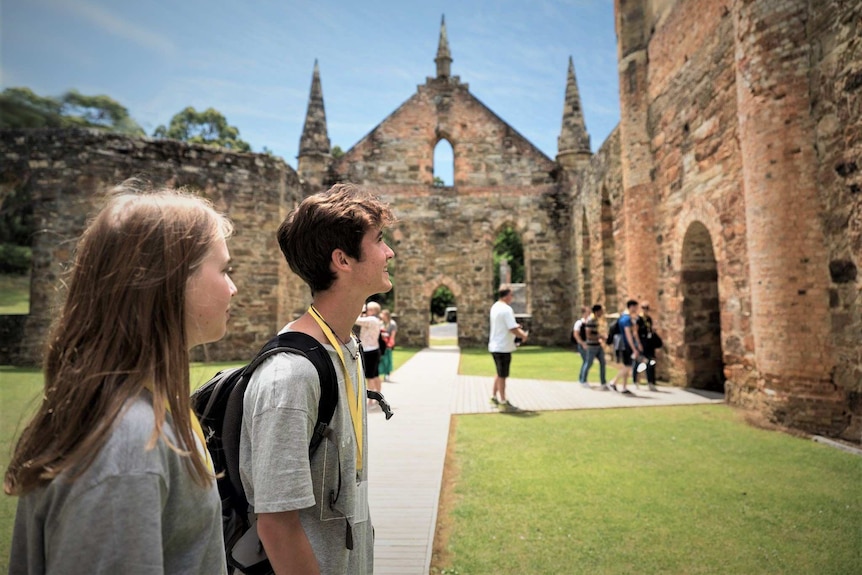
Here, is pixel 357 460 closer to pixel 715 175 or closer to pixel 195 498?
pixel 195 498

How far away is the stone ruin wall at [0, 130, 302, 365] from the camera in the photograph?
12.8 meters

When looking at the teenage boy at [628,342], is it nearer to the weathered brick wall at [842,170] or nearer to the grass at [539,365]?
the grass at [539,365]

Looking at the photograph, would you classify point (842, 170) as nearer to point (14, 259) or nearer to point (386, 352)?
point (386, 352)

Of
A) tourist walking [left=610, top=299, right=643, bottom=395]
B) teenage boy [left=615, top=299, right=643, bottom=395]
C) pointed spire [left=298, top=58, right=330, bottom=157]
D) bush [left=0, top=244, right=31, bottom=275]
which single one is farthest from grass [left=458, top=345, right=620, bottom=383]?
bush [left=0, top=244, right=31, bottom=275]

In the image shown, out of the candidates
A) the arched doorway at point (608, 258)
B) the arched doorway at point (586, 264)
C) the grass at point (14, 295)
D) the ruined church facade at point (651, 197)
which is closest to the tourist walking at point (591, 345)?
the ruined church facade at point (651, 197)

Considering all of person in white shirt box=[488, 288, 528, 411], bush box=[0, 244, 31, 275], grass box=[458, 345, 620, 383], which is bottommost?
grass box=[458, 345, 620, 383]

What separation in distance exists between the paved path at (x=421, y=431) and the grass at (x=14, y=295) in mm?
11351

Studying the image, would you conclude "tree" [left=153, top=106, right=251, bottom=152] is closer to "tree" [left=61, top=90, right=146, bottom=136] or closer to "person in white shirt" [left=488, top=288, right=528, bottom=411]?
"tree" [left=61, top=90, right=146, bottom=136]

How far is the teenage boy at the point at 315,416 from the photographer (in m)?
1.27

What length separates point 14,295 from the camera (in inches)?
615

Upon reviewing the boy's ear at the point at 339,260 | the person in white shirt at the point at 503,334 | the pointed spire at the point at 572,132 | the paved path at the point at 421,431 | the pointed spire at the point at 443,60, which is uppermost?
the pointed spire at the point at 443,60

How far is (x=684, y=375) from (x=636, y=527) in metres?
7.04

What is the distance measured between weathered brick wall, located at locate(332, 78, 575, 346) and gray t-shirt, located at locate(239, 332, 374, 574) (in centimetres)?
1901

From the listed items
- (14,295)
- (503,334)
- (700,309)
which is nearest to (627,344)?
(700,309)
